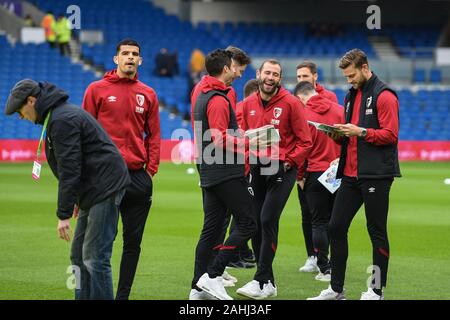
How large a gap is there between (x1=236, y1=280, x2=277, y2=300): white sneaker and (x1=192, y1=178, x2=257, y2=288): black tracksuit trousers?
49cm

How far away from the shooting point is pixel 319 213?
1049cm

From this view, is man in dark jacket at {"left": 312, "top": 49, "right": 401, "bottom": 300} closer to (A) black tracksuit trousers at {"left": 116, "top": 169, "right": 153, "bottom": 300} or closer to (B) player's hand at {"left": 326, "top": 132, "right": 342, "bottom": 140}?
(B) player's hand at {"left": 326, "top": 132, "right": 342, "bottom": 140}

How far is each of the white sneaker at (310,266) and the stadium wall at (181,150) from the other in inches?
813

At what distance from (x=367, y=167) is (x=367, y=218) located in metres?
0.50

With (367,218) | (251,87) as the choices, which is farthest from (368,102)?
(251,87)

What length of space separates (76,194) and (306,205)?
4582 mm

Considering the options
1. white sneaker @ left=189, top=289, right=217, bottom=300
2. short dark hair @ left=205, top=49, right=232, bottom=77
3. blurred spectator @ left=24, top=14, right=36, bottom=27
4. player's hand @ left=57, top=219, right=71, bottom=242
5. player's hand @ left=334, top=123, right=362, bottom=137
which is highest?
blurred spectator @ left=24, top=14, right=36, bottom=27

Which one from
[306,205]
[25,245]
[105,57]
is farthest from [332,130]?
[105,57]

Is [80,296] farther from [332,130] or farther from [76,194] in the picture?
[332,130]

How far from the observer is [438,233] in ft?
47.1

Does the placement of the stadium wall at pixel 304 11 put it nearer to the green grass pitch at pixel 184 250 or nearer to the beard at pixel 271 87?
the green grass pitch at pixel 184 250

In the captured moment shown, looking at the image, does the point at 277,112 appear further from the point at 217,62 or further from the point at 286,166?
the point at 217,62

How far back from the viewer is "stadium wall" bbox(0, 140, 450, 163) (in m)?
30.8

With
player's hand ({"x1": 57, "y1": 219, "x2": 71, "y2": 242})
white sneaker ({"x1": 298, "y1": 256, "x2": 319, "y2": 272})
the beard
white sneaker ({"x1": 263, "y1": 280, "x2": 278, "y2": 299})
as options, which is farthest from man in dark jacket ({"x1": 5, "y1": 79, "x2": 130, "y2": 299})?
white sneaker ({"x1": 298, "y1": 256, "x2": 319, "y2": 272})
